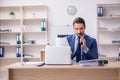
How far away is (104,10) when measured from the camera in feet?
19.4

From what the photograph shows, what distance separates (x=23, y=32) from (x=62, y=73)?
358 cm

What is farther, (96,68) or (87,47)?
(87,47)

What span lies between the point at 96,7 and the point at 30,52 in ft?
6.88

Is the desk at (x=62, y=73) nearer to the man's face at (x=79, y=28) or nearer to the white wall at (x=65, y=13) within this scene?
the man's face at (x=79, y=28)

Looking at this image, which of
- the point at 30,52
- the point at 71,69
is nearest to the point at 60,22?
the point at 30,52

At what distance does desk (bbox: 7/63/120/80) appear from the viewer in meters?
2.45

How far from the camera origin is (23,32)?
5.88m

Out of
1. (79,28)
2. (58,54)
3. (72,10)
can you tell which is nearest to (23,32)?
(72,10)

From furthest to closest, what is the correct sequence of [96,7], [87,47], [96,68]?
[96,7], [87,47], [96,68]

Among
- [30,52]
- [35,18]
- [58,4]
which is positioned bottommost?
[30,52]

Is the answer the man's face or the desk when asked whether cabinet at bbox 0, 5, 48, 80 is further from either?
the desk

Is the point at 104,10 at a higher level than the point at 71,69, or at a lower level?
higher

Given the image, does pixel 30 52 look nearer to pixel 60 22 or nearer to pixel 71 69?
pixel 60 22

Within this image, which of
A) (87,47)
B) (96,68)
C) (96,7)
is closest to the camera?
(96,68)
